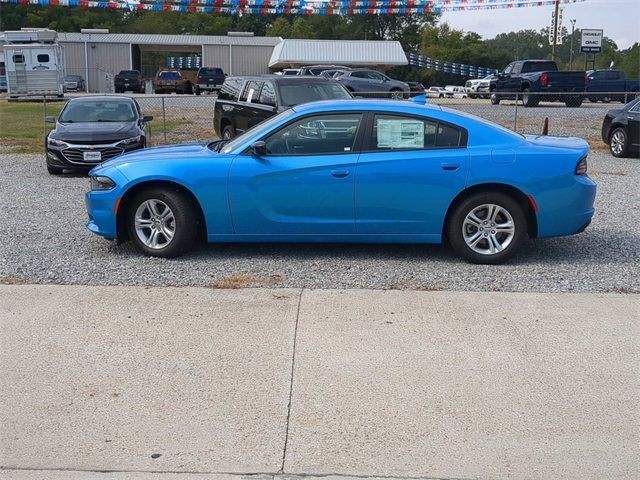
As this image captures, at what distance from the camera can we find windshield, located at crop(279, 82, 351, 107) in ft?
47.3

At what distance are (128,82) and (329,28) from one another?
49359 millimetres

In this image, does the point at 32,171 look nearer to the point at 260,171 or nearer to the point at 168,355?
the point at 260,171

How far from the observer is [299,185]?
286 inches

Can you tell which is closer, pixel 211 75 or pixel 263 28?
pixel 211 75

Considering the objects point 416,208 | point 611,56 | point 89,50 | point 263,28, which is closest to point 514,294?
point 416,208

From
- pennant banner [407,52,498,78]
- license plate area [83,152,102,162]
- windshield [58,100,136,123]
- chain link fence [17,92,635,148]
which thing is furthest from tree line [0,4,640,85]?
license plate area [83,152,102,162]

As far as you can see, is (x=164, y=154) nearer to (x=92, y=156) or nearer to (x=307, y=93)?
(x=92, y=156)

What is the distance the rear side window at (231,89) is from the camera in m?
16.2

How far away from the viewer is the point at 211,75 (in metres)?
46.8

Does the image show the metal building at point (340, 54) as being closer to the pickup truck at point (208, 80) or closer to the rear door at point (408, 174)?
the pickup truck at point (208, 80)

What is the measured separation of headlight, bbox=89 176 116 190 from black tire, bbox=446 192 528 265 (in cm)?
325

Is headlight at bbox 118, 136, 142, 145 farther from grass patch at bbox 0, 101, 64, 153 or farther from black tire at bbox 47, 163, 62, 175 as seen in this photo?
grass patch at bbox 0, 101, 64, 153

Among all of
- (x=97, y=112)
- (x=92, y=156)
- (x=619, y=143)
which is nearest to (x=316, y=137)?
(x=92, y=156)

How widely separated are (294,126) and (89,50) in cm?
5871
